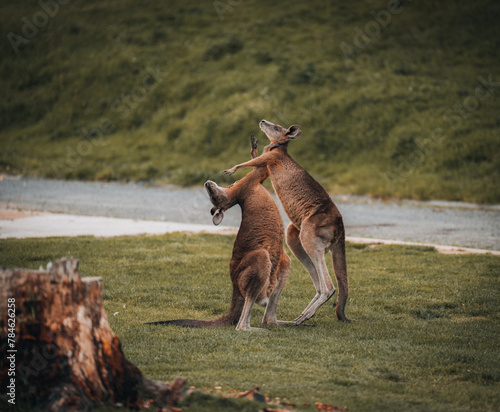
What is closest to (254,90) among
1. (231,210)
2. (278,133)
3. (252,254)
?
(231,210)

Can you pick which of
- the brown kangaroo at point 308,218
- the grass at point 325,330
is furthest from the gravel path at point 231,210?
the brown kangaroo at point 308,218

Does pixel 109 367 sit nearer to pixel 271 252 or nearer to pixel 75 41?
pixel 271 252

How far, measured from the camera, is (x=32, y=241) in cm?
1216

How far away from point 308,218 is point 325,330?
3.92ft

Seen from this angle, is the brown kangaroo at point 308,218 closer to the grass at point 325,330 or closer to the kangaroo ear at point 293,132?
the kangaroo ear at point 293,132

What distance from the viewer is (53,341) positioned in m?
4.46

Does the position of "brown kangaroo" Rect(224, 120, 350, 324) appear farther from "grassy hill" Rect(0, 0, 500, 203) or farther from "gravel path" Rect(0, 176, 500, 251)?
"grassy hill" Rect(0, 0, 500, 203)

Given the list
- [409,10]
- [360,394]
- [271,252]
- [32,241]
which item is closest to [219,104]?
[409,10]

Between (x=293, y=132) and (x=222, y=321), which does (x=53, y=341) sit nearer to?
(x=222, y=321)

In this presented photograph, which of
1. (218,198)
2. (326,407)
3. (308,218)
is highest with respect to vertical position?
(218,198)

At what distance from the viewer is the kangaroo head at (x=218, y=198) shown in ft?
23.8

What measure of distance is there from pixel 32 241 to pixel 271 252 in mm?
6227

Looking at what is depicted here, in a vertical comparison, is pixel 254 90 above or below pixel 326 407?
below

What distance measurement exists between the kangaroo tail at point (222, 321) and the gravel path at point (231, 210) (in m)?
7.30
